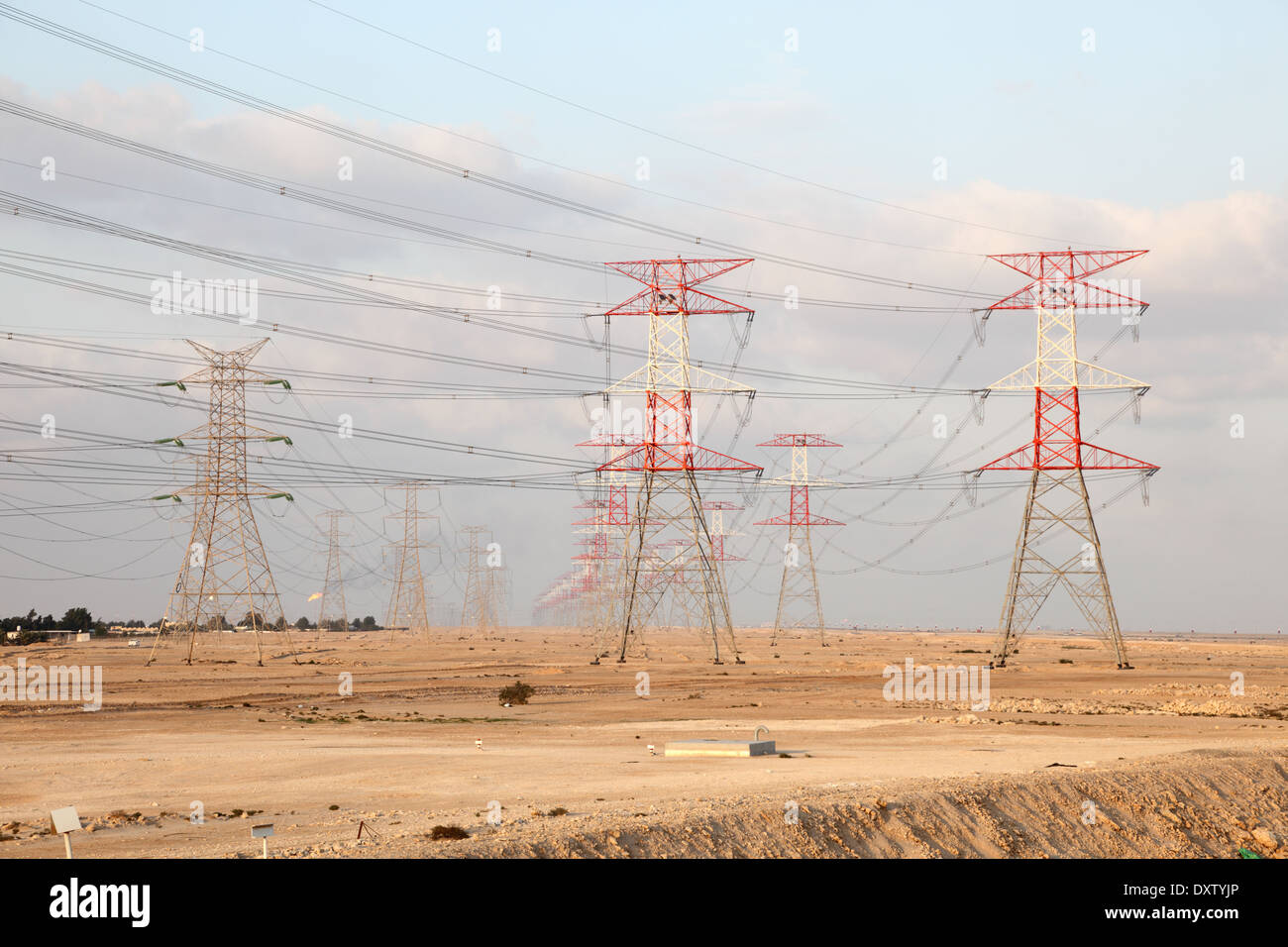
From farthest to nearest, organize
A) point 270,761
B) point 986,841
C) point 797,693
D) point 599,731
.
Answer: point 797,693
point 599,731
point 270,761
point 986,841

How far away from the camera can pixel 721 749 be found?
35062mm

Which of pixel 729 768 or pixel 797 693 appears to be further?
pixel 797 693

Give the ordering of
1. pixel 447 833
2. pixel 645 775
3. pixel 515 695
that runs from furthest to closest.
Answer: pixel 515 695, pixel 645 775, pixel 447 833

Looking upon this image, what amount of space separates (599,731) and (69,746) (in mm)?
18470

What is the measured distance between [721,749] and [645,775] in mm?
5197

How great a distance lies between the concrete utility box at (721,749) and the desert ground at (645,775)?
0.75m

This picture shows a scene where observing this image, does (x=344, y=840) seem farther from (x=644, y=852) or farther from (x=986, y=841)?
(x=986, y=841)
